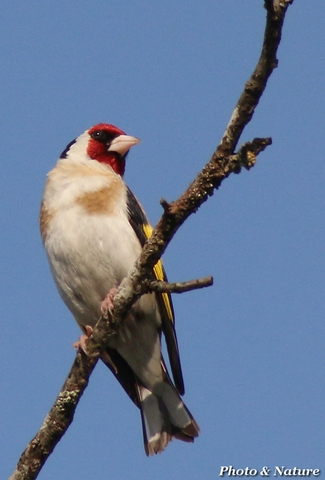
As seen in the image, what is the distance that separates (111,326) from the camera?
4832mm

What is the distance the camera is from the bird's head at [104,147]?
23.8 feet

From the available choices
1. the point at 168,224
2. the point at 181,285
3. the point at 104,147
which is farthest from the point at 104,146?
the point at 181,285

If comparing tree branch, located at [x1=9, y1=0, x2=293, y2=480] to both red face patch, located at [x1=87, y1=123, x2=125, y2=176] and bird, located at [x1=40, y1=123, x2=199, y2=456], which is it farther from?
red face patch, located at [x1=87, y1=123, x2=125, y2=176]

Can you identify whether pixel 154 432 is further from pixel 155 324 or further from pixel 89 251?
pixel 89 251

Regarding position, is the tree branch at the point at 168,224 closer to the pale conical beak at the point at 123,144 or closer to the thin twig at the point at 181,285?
the thin twig at the point at 181,285

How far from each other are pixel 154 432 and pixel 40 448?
163cm

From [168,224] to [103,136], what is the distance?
3.41m

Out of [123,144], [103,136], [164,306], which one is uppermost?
[103,136]

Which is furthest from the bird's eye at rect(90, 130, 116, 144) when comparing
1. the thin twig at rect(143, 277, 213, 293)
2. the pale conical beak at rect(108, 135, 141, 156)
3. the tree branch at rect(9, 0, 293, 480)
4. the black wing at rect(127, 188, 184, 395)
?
the thin twig at rect(143, 277, 213, 293)

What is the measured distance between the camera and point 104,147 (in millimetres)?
7391

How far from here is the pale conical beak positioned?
727 cm

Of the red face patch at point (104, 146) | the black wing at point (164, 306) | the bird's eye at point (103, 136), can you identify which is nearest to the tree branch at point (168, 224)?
the black wing at point (164, 306)

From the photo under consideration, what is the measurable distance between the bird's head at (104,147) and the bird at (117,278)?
570 mm

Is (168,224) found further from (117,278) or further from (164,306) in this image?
(164,306)
